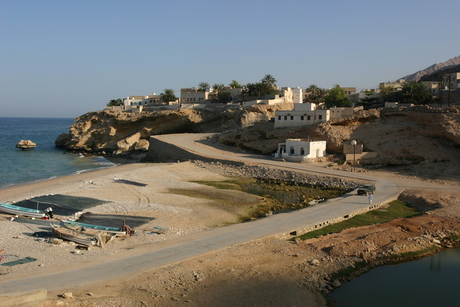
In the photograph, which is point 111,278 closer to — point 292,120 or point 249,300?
point 249,300

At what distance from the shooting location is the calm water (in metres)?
14.6

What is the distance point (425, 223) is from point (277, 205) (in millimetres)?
9314

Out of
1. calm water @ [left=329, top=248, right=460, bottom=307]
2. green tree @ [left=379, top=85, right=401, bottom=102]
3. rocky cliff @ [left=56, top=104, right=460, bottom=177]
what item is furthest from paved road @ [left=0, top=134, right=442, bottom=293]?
green tree @ [left=379, top=85, right=401, bottom=102]

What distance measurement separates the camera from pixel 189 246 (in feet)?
58.5

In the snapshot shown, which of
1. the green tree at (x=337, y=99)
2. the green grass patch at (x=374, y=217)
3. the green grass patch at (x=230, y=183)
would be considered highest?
the green tree at (x=337, y=99)

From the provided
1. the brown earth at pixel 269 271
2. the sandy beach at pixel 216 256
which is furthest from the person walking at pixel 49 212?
the brown earth at pixel 269 271

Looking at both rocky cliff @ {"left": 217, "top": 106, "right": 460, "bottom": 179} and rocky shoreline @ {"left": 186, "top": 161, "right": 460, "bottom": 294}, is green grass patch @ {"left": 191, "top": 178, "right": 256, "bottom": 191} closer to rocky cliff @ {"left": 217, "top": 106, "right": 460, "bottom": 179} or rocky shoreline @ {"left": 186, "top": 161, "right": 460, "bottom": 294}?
rocky cliff @ {"left": 217, "top": 106, "right": 460, "bottom": 179}

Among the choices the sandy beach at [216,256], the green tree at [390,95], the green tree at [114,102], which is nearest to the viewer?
the sandy beach at [216,256]

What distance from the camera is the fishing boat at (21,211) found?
76.3 ft

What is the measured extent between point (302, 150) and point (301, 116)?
6260 millimetres

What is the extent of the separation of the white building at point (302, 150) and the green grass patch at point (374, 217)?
1537 cm

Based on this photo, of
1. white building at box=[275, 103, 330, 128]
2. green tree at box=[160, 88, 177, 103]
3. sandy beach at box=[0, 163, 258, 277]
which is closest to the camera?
sandy beach at box=[0, 163, 258, 277]

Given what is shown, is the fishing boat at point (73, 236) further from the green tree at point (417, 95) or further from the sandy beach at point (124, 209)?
the green tree at point (417, 95)

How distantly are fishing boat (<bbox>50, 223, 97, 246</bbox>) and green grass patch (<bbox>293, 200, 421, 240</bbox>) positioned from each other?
9883 mm
